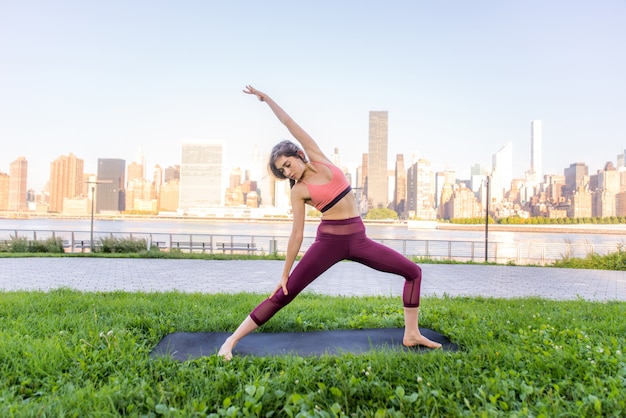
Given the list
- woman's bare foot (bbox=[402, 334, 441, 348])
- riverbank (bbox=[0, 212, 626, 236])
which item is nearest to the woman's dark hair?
woman's bare foot (bbox=[402, 334, 441, 348])

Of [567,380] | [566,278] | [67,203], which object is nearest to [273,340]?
[567,380]

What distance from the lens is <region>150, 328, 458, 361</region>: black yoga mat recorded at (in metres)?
3.35

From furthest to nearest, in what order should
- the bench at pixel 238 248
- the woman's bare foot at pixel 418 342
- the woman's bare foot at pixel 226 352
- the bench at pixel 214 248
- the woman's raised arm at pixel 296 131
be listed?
the bench at pixel 238 248 → the bench at pixel 214 248 → the woman's bare foot at pixel 418 342 → the woman's raised arm at pixel 296 131 → the woman's bare foot at pixel 226 352

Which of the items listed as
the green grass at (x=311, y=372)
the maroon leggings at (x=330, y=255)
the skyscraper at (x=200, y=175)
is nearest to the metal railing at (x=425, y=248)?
the green grass at (x=311, y=372)

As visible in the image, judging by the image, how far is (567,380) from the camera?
2.62 meters

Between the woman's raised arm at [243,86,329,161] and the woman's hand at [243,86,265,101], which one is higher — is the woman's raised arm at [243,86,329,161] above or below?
below

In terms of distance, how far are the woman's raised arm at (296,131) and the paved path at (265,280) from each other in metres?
4.51

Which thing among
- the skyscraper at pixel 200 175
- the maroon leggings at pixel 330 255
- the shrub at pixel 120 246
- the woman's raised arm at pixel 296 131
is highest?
the skyscraper at pixel 200 175

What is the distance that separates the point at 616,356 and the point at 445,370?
53.8 inches

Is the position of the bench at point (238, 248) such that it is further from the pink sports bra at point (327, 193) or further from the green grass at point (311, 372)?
the pink sports bra at point (327, 193)

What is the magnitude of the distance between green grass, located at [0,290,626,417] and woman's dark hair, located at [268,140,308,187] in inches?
56.1

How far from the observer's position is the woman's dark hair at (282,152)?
122 inches

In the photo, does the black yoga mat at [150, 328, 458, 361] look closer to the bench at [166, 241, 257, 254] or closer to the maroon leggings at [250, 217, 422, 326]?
the maroon leggings at [250, 217, 422, 326]

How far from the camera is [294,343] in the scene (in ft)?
12.0
